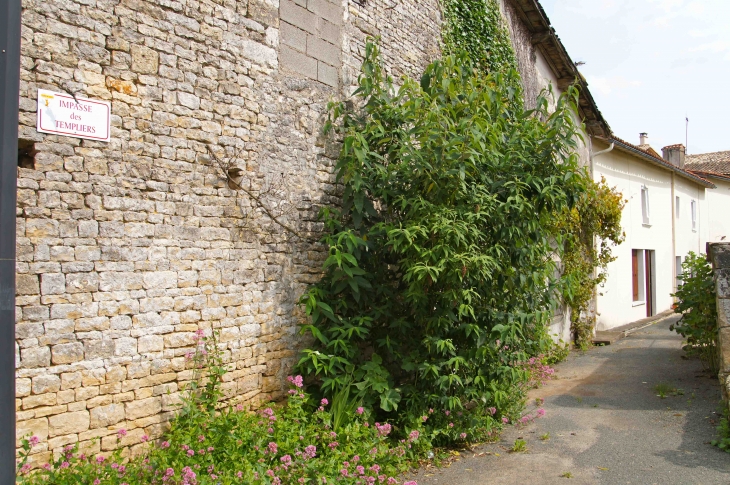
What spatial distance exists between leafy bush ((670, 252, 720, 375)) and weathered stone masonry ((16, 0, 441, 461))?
5212 millimetres

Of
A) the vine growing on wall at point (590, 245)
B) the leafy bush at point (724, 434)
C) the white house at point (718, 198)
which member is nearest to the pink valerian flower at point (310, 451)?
the leafy bush at point (724, 434)

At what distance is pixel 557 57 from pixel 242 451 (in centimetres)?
1050

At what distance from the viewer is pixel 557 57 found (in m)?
12.4

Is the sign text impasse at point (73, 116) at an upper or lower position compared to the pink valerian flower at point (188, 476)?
upper

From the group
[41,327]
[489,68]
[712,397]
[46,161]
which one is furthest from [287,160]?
[712,397]

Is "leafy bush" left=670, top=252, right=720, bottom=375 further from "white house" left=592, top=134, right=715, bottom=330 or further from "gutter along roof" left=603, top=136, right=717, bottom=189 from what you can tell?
"gutter along roof" left=603, top=136, right=717, bottom=189

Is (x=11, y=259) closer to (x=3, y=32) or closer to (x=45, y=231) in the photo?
(x=3, y=32)

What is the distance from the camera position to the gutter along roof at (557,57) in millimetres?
10844

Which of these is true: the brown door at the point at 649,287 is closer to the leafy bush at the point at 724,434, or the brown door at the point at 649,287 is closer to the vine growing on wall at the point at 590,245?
the vine growing on wall at the point at 590,245

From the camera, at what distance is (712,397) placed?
24.4 feet

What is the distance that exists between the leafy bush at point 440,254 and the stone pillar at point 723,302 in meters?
1.88

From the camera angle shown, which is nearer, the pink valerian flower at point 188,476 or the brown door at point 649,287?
the pink valerian flower at point 188,476

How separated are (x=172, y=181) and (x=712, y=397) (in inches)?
259

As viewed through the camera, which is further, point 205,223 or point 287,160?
point 287,160
